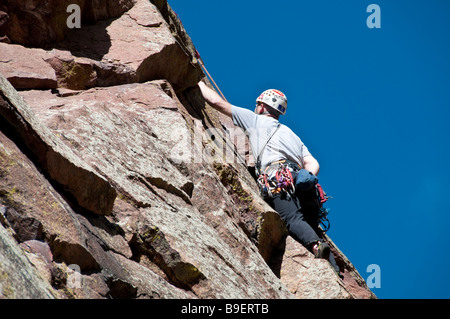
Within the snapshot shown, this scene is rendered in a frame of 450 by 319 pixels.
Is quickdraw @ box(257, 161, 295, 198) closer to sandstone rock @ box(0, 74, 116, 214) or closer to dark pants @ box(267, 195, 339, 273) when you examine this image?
dark pants @ box(267, 195, 339, 273)

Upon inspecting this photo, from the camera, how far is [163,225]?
6.17 m

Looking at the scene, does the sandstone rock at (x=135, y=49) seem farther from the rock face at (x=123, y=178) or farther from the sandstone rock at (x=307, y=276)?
the sandstone rock at (x=307, y=276)

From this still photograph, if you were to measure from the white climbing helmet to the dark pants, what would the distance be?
2214 mm

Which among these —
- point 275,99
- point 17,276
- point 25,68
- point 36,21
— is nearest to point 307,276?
point 275,99

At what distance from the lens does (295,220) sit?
9.52m

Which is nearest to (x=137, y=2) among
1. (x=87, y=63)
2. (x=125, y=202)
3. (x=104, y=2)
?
(x=104, y=2)

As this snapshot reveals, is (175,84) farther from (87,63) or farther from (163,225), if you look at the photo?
(163,225)

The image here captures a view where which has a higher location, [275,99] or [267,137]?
[275,99]

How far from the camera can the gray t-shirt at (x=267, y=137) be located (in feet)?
34.1

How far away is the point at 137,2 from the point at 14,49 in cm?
302

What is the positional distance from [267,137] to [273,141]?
6.8 inches

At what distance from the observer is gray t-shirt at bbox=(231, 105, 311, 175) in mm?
10406

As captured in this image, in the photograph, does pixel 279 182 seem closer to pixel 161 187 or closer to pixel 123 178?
pixel 161 187

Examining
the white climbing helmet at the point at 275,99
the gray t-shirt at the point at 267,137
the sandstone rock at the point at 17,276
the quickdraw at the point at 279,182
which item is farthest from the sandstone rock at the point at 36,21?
the sandstone rock at the point at 17,276
